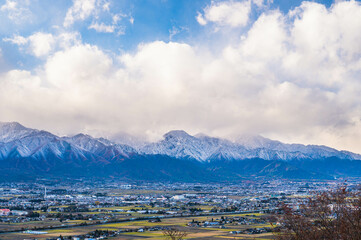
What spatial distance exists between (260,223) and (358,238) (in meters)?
61.6

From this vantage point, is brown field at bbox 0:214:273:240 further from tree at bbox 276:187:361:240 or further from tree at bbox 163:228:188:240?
tree at bbox 276:187:361:240

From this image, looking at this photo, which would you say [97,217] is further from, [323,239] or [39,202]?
[323,239]

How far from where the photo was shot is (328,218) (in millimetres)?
26750

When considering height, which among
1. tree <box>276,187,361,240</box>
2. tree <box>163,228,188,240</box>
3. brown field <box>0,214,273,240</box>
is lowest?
brown field <box>0,214,273,240</box>

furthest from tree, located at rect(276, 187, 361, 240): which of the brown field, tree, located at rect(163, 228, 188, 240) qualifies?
the brown field

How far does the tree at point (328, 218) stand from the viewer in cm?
2406

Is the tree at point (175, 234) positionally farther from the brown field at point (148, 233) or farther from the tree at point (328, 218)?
the tree at point (328, 218)

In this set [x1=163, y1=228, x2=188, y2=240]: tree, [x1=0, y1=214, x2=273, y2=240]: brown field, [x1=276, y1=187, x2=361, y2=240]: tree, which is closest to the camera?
[x1=276, y1=187, x2=361, y2=240]: tree

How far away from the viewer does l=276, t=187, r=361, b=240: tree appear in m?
24.1

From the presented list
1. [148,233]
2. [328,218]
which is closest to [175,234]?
[148,233]

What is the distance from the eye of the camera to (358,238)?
2270cm

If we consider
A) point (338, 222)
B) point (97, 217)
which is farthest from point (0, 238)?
point (338, 222)

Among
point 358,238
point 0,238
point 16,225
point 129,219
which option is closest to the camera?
point 358,238

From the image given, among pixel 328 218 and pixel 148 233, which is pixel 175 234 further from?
pixel 328 218
